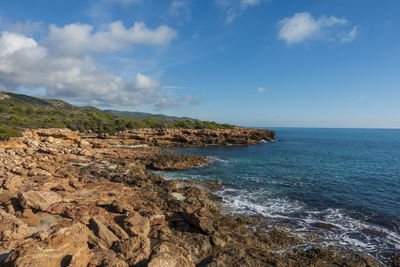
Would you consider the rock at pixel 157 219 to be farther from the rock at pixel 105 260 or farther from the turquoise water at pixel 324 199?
the turquoise water at pixel 324 199

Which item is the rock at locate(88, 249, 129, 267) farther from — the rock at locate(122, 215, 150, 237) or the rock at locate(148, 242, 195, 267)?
the rock at locate(122, 215, 150, 237)

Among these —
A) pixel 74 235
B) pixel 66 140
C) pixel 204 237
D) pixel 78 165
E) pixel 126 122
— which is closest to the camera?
pixel 74 235

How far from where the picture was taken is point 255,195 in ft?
60.1

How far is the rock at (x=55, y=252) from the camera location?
17.4 feet

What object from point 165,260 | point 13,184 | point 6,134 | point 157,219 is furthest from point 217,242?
point 6,134

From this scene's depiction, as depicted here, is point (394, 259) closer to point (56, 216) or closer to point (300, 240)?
point (300, 240)

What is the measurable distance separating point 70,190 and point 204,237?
9715 millimetres

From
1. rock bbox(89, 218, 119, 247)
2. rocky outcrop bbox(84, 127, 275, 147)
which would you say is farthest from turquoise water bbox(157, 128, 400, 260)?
rocky outcrop bbox(84, 127, 275, 147)

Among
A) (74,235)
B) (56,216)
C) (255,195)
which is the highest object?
(74,235)

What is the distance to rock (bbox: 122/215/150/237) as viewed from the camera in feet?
28.5

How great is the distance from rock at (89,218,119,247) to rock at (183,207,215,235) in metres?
3.97

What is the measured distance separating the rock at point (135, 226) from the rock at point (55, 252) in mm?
2236

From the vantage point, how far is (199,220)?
1023 cm

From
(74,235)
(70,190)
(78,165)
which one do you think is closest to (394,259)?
(74,235)
